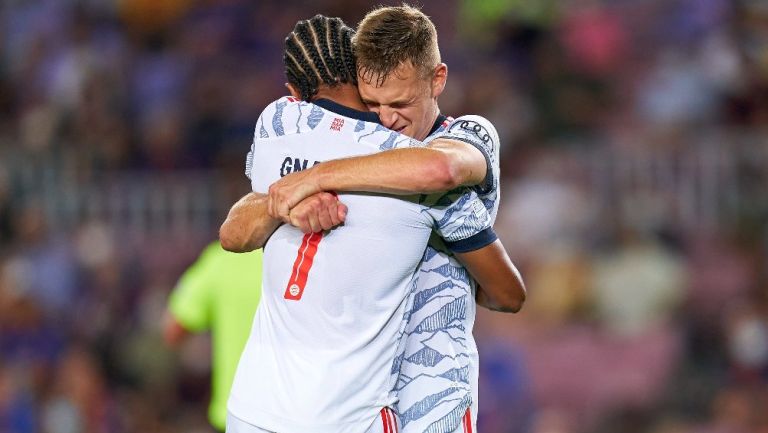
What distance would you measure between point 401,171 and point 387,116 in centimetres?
26

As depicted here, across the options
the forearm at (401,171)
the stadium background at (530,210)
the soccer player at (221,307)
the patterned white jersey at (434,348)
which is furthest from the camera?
the stadium background at (530,210)

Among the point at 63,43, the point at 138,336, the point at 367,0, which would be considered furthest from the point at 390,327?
the point at 63,43

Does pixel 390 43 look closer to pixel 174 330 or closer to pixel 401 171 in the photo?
pixel 401 171

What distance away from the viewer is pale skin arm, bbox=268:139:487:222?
303cm

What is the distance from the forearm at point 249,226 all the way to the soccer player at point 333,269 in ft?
0.10

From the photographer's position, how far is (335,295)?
312cm

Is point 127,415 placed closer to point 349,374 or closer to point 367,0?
point 367,0

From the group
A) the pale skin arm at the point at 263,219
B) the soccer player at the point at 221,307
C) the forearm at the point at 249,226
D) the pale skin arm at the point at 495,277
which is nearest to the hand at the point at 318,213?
the pale skin arm at the point at 263,219

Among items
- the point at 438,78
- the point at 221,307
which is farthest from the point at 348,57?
the point at 221,307

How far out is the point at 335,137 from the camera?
3.17 meters

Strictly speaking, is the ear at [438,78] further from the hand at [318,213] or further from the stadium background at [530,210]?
the stadium background at [530,210]

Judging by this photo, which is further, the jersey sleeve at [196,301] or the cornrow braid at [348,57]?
the jersey sleeve at [196,301]

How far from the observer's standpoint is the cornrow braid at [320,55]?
10.6 feet

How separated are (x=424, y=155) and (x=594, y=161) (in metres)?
6.08
